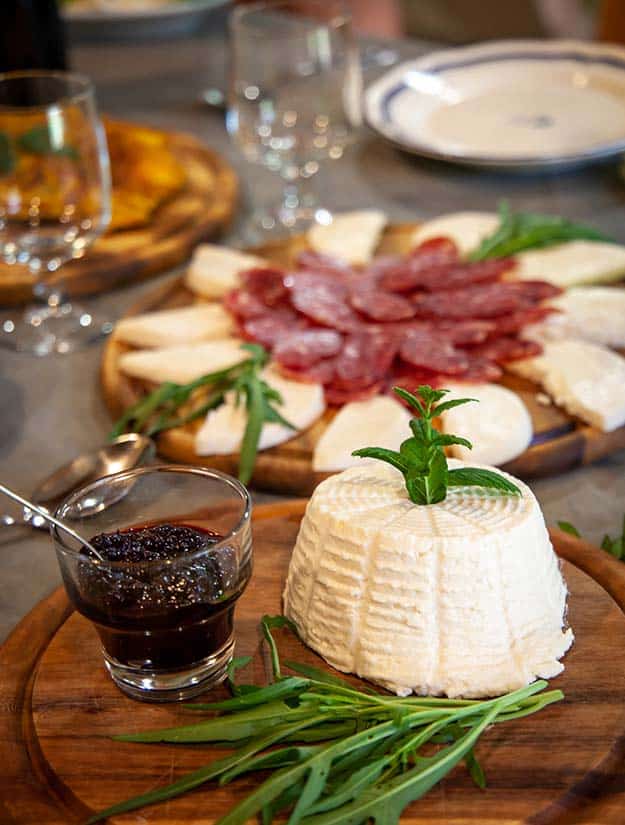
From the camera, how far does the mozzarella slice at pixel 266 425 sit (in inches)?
69.5

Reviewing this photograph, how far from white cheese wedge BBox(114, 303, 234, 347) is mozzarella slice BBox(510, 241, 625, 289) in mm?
582

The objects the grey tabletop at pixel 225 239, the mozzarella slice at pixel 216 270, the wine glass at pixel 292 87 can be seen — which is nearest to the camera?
the grey tabletop at pixel 225 239

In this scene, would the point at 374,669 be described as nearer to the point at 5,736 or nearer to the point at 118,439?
the point at 5,736

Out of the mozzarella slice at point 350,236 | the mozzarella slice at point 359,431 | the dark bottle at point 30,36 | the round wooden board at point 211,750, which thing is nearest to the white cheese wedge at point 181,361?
the mozzarella slice at point 359,431

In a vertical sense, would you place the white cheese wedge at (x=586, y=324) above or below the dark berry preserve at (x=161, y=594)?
below

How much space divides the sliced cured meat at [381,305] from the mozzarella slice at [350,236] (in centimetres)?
26

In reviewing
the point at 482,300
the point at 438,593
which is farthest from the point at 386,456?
the point at 482,300

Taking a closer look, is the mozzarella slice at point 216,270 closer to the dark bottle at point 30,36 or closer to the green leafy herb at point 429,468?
the dark bottle at point 30,36

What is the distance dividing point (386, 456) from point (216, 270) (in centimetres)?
111

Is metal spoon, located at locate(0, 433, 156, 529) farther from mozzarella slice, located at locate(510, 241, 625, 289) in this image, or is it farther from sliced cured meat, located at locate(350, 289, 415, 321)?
mozzarella slice, located at locate(510, 241, 625, 289)

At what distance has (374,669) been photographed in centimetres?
122

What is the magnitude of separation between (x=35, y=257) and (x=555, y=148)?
135 centimetres

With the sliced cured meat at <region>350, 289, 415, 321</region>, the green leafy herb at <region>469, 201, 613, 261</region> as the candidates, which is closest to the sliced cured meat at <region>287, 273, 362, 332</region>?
the sliced cured meat at <region>350, 289, 415, 321</region>

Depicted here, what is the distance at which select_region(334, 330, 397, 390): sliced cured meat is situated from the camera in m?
1.86
